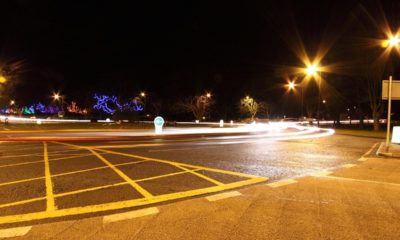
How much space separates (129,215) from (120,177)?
312 cm

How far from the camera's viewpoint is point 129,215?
17.1 ft

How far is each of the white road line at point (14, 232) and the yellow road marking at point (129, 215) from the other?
1057 millimetres

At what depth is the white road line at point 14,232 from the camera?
14.4 feet

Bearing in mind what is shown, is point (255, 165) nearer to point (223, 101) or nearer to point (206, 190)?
point (206, 190)

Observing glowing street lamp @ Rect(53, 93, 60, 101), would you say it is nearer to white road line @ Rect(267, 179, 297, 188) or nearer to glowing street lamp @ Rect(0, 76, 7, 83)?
glowing street lamp @ Rect(0, 76, 7, 83)

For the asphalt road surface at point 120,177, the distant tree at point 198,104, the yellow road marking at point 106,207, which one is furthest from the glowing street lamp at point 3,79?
the yellow road marking at point 106,207

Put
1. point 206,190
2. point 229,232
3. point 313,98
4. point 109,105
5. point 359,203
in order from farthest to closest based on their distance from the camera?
point 109,105
point 313,98
point 206,190
point 359,203
point 229,232

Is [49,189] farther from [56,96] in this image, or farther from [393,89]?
[56,96]

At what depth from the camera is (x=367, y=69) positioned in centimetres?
3838

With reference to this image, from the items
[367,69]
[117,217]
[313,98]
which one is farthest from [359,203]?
[313,98]

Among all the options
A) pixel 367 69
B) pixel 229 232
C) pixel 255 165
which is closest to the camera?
pixel 229 232

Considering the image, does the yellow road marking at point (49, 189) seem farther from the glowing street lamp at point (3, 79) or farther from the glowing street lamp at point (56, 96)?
the glowing street lamp at point (56, 96)

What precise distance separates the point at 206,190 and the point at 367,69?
124 ft

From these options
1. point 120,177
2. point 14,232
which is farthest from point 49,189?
point 14,232
